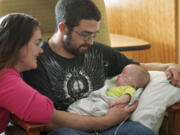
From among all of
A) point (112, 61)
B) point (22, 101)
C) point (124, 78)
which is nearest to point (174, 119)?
point (124, 78)

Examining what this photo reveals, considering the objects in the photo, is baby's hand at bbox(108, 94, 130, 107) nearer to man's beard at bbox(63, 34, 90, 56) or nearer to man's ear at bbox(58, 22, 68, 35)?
man's beard at bbox(63, 34, 90, 56)

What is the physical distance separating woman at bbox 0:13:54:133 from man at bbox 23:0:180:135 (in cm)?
20

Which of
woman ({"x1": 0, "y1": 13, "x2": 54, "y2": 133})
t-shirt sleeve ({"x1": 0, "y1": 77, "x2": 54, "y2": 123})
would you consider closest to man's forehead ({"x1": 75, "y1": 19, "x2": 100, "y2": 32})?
woman ({"x1": 0, "y1": 13, "x2": 54, "y2": 133})

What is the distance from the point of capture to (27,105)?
156 centimetres

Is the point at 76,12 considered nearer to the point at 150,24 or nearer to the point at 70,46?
the point at 70,46

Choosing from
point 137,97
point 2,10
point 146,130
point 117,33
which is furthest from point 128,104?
point 117,33

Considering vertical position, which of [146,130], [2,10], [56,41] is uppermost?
[2,10]

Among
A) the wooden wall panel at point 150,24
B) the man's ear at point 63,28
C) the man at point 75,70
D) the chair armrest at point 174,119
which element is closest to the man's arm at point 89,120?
the man at point 75,70

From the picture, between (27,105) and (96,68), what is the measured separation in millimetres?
660

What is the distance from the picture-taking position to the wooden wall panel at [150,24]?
3.02 meters

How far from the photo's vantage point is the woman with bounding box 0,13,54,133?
1564 millimetres

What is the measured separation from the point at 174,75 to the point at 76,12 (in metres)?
0.67

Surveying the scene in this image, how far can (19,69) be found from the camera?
5.65 feet

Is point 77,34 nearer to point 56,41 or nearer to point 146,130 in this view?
point 56,41
